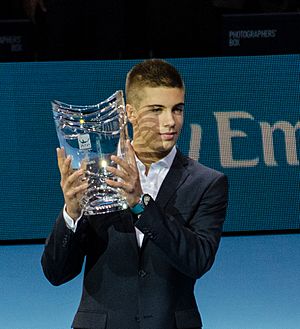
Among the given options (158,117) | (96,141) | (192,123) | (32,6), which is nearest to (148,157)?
(158,117)

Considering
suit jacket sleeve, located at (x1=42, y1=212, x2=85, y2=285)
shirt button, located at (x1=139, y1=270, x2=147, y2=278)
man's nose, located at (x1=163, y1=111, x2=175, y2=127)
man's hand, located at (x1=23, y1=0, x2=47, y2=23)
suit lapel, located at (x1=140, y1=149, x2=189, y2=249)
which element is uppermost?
man's hand, located at (x1=23, y1=0, x2=47, y2=23)

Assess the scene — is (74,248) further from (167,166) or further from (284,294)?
(284,294)

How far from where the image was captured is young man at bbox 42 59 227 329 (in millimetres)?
2994

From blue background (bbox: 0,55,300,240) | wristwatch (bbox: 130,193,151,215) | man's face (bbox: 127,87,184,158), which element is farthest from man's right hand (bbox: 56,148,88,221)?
blue background (bbox: 0,55,300,240)

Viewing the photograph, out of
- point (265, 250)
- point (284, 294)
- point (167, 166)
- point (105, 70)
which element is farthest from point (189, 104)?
point (167, 166)

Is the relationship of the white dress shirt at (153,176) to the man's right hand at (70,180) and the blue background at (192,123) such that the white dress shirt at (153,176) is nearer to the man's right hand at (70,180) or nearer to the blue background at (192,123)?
the man's right hand at (70,180)

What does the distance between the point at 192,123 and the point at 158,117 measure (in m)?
4.32

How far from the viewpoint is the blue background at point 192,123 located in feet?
23.4

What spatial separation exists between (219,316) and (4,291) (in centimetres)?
142

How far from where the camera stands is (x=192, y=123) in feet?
24.0

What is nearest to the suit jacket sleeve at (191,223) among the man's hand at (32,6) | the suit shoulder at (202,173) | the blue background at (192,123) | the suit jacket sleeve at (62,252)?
the suit shoulder at (202,173)

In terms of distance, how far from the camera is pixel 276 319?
5832mm

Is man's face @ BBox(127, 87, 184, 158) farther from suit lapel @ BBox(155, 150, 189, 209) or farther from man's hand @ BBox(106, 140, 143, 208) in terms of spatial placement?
man's hand @ BBox(106, 140, 143, 208)

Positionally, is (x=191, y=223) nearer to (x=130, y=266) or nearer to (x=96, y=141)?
(x=130, y=266)
